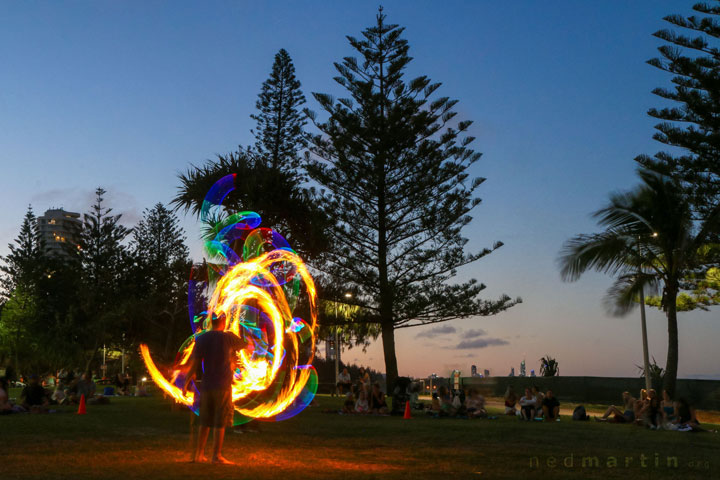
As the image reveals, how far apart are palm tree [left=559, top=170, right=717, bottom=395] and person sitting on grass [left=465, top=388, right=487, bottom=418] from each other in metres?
6.61

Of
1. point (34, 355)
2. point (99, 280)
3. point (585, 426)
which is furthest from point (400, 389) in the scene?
point (34, 355)

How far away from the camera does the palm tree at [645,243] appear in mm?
23906

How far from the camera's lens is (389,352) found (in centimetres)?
3141

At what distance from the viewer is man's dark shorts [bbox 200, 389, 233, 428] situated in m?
8.17

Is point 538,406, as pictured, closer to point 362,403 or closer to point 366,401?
point 366,401

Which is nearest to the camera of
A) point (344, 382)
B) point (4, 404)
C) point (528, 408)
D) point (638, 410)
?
point (4, 404)

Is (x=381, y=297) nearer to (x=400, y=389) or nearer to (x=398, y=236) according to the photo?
(x=398, y=236)

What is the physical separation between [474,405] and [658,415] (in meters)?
4.89

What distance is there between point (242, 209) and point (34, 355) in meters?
40.9

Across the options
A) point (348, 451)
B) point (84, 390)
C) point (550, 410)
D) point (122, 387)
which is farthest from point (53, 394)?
point (348, 451)

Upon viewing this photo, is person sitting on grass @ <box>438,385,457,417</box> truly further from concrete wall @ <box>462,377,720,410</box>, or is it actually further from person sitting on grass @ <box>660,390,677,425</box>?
concrete wall @ <box>462,377,720,410</box>

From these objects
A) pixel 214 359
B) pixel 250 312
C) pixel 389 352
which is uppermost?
pixel 250 312

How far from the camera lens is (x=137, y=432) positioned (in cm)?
1273

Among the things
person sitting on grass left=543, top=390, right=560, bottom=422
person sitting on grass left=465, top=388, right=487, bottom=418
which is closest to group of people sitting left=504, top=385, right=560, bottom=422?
person sitting on grass left=543, top=390, right=560, bottom=422
